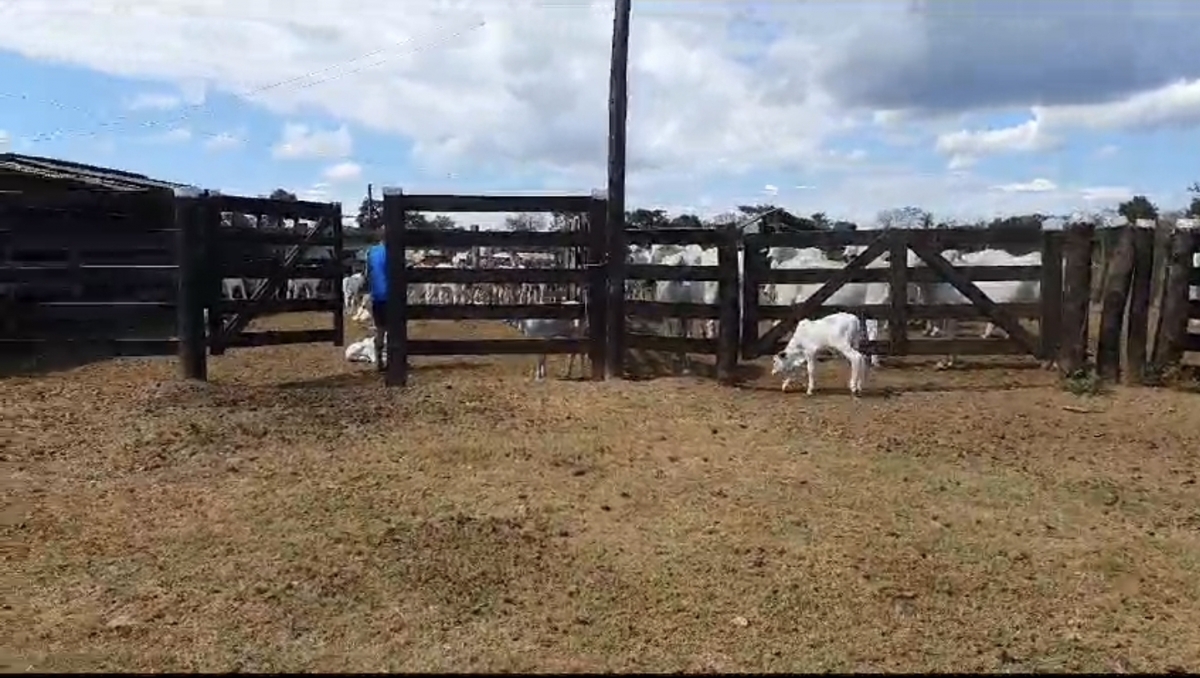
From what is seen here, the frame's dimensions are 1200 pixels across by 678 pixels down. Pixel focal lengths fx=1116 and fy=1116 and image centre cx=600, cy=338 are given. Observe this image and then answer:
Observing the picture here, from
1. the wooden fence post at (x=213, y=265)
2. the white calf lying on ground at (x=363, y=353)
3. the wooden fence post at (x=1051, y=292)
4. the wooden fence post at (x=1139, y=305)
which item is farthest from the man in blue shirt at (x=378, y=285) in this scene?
the wooden fence post at (x=1139, y=305)

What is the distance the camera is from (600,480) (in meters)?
6.95

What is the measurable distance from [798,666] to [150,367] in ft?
33.1

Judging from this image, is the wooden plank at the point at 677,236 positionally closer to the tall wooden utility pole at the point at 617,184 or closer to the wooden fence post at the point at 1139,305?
the tall wooden utility pole at the point at 617,184

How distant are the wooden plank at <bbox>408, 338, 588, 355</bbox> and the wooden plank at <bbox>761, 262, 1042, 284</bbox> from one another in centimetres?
Answer: 222

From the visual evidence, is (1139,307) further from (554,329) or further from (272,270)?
(272,270)

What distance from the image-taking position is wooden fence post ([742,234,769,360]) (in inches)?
462

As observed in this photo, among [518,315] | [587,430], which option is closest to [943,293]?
[518,315]

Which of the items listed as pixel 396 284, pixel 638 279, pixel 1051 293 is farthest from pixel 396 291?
pixel 1051 293

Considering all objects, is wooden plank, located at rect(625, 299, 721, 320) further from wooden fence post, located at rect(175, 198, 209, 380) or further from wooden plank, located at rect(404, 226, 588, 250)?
wooden fence post, located at rect(175, 198, 209, 380)

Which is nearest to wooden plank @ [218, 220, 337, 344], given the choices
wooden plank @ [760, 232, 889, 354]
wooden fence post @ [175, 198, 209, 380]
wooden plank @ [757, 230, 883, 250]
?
wooden fence post @ [175, 198, 209, 380]

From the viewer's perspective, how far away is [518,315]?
11023mm

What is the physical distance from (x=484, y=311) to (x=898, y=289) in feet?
14.3

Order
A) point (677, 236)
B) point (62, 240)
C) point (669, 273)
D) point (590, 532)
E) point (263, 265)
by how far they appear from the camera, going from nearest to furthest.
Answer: point (590, 532), point (677, 236), point (669, 273), point (62, 240), point (263, 265)

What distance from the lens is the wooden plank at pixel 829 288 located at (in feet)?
37.7
